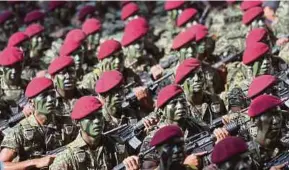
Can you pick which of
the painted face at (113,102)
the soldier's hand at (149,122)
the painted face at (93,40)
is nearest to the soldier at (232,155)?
the soldier's hand at (149,122)

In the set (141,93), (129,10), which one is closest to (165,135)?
(141,93)

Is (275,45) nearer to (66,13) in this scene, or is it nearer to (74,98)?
(74,98)

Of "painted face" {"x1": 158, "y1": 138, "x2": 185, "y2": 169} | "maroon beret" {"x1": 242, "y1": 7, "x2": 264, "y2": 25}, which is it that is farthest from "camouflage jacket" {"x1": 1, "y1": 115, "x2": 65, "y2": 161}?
"maroon beret" {"x1": 242, "y1": 7, "x2": 264, "y2": 25}

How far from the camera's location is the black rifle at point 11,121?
1433 cm

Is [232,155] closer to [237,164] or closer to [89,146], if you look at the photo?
[237,164]

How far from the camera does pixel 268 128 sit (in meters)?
11.7

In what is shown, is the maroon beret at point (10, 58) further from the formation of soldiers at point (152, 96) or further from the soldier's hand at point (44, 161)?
the soldier's hand at point (44, 161)

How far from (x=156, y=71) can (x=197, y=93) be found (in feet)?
9.83

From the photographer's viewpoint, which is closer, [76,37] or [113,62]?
[113,62]

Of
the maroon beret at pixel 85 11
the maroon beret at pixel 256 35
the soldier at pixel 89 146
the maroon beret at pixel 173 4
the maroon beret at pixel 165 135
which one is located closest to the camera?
the maroon beret at pixel 165 135

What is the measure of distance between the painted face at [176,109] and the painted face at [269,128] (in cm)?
128

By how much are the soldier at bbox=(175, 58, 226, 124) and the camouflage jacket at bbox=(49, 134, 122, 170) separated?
73.7 inches

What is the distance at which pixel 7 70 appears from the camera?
15.8 metres

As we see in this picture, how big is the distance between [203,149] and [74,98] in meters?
→ 3.18
